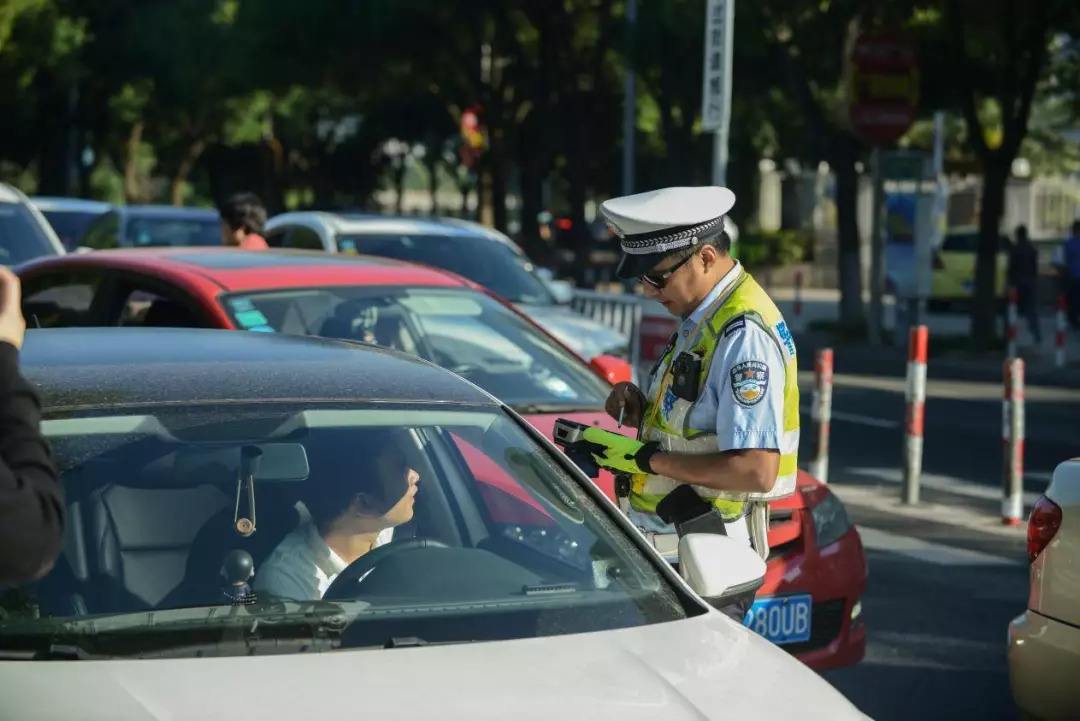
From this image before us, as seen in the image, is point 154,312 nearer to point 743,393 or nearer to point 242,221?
point 242,221

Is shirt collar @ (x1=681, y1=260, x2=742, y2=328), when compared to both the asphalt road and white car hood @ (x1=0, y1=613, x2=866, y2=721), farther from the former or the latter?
the asphalt road

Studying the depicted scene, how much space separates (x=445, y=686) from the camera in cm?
322

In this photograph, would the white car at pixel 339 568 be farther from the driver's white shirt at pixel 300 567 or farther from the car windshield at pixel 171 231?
the car windshield at pixel 171 231

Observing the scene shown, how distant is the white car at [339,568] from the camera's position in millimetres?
3236

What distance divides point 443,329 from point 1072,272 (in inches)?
824

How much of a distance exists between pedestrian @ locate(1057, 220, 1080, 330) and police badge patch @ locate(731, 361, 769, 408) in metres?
23.3

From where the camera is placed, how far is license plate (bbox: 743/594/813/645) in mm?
6027

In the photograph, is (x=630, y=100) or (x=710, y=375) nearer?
(x=710, y=375)

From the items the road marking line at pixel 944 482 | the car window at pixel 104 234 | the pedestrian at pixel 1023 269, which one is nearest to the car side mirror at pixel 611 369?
the road marking line at pixel 944 482

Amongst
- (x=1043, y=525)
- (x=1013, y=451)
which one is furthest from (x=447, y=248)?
(x=1043, y=525)

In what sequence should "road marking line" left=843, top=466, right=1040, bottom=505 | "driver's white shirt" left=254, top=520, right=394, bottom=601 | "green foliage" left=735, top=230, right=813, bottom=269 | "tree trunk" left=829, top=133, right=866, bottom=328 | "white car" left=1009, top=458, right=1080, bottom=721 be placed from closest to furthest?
"driver's white shirt" left=254, top=520, right=394, bottom=601
"white car" left=1009, top=458, right=1080, bottom=721
"road marking line" left=843, top=466, right=1040, bottom=505
"tree trunk" left=829, top=133, right=866, bottom=328
"green foliage" left=735, top=230, right=813, bottom=269

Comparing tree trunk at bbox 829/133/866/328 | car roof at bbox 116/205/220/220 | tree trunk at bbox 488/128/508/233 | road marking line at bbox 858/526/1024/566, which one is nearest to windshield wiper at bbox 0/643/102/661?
road marking line at bbox 858/526/1024/566

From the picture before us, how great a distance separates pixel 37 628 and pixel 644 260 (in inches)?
72.6

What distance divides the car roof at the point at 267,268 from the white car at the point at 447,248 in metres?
4.71
